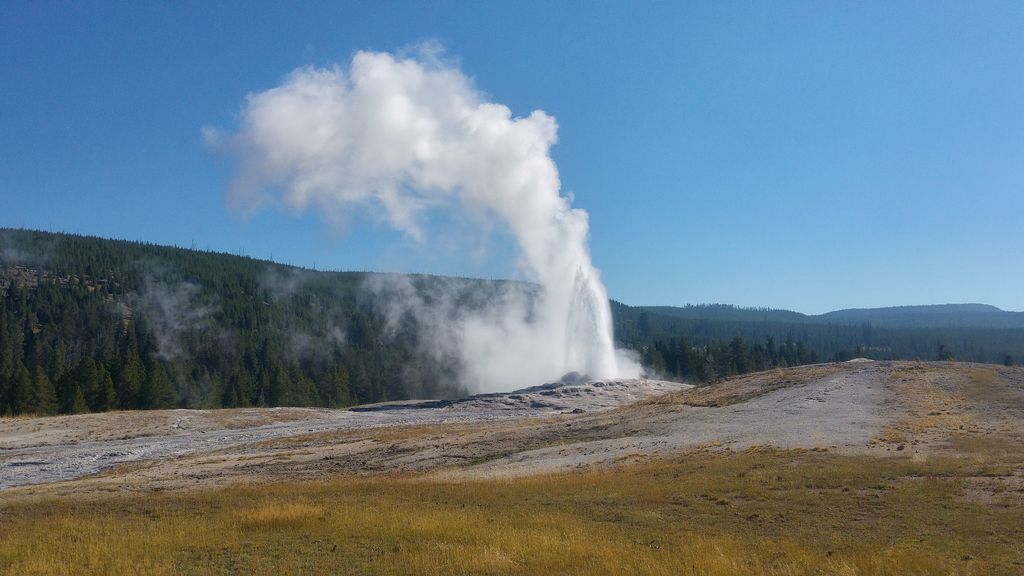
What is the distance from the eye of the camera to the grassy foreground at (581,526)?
1269 centimetres

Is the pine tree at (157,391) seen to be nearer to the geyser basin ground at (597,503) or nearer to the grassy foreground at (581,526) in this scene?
the geyser basin ground at (597,503)

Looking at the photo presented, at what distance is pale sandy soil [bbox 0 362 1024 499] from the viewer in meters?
29.5

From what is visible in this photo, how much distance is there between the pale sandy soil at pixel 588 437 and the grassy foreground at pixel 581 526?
13.6 feet

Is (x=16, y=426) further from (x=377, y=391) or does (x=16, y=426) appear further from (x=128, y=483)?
(x=377, y=391)

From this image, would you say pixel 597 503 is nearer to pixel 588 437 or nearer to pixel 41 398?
pixel 588 437

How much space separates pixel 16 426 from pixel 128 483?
1784 inches

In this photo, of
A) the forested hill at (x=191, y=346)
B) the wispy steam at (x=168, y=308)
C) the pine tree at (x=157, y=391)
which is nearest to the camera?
the pine tree at (x=157, y=391)

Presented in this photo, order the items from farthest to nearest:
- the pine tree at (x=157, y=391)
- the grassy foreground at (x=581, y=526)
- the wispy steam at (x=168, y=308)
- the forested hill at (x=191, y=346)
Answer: the wispy steam at (x=168, y=308)
the forested hill at (x=191, y=346)
the pine tree at (x=157, y=391)
the grassy foreground at (x=581, y=526)

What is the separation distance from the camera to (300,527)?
656 inches

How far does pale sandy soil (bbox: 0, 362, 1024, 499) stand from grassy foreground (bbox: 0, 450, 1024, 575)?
4.15m

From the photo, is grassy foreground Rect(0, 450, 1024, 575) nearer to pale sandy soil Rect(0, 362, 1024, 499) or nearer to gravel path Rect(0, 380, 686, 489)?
pale sandy soil Rect(0, 362, 1024, 499)

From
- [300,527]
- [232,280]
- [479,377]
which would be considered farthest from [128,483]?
[232,280]

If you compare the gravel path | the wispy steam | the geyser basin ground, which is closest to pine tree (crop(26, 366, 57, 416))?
the gravel path

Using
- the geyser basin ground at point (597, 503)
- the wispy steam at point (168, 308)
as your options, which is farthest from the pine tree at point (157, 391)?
the geyser basin ground at point (597, 503)
